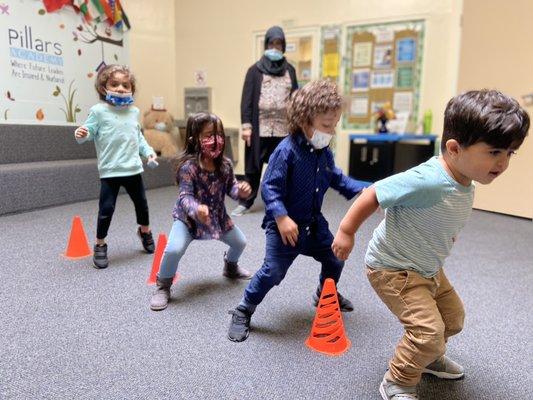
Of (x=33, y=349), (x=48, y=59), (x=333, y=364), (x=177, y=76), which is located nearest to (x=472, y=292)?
(x=333, y=364)

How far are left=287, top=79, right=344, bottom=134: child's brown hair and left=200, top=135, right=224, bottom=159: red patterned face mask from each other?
1.31ft

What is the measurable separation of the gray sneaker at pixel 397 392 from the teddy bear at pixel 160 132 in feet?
13.8

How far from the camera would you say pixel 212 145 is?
5.57ft

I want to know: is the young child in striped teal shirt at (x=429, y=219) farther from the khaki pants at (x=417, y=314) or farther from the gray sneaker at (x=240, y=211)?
the gray sneaker at (x=240, y=211)

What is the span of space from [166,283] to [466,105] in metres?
1.32

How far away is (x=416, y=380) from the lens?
3.63 ft

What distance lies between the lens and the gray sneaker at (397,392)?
1.10m

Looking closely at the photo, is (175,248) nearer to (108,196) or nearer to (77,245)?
(108,196)

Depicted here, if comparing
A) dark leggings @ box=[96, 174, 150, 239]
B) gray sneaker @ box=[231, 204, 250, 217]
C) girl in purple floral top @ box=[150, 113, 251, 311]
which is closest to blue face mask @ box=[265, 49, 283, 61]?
gray sneaker @ box=[231, 204, 250, 217]

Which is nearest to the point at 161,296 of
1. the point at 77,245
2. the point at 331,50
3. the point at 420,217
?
the point at 77,245

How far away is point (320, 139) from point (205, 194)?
0.61 m

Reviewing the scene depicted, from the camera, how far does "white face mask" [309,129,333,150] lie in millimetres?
1392

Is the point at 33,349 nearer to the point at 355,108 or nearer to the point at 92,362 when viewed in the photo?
the point at 92,362

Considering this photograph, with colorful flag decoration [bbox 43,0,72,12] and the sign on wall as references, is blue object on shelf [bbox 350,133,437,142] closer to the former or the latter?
the sign on wall
